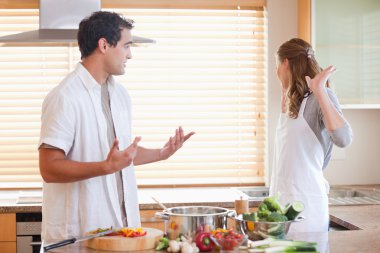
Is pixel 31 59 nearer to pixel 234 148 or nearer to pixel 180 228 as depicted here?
pixel 234 148

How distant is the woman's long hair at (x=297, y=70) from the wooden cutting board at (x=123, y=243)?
1122mm

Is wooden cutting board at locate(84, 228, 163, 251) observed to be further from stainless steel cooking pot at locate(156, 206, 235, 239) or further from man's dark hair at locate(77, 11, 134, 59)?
man's dark hair at locate(77, 11, 134, 59)

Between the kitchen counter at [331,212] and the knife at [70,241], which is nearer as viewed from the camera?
the knife at [70,241]

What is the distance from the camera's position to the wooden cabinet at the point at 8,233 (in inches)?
155

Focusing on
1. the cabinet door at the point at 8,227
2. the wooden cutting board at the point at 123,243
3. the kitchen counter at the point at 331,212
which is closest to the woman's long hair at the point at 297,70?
the kitchen counter at the point at 331,212

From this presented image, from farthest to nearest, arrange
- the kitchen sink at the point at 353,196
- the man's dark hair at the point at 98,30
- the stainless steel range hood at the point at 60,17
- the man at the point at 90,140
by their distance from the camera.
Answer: the kitchen sink at the point at 353,196 < the stainless steel range hood at the point at 60,17 < the man's dark hair at the point at 98,30 < the man at the point at 90,140

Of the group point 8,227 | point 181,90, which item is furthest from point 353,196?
point 8,227

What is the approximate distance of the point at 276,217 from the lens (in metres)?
2.63

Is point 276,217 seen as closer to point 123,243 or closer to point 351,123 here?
point 123,243

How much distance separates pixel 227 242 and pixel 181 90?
2.37 m

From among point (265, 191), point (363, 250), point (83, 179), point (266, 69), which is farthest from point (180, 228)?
point (266, 69)

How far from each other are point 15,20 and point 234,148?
5.36 feet

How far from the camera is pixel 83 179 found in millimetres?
2773

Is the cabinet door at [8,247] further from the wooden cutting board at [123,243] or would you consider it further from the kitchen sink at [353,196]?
the kitchen sink at [353,196]
